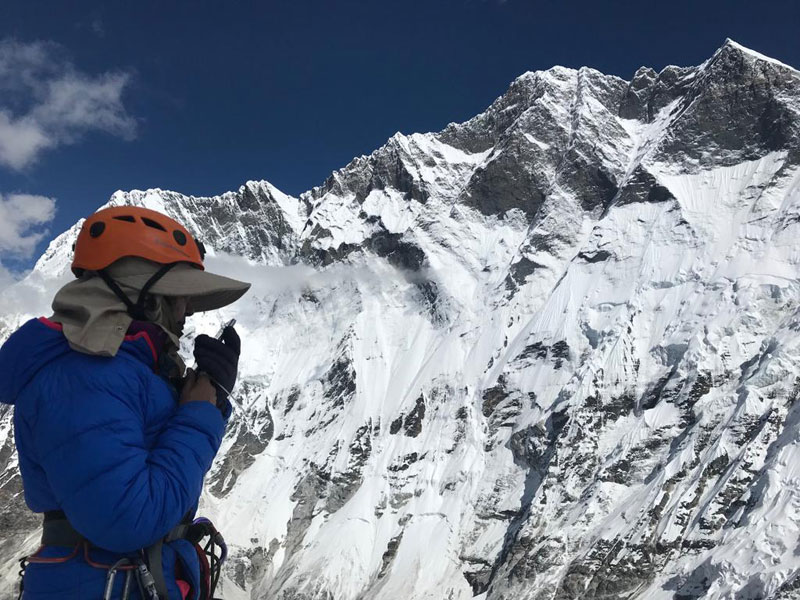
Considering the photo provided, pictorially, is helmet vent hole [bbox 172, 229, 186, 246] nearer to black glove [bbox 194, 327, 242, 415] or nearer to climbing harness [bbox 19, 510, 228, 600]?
black glove [bbox 194, 327, 242, 415]

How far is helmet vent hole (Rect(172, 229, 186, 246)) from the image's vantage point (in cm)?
354

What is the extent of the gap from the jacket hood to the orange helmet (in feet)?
1.44

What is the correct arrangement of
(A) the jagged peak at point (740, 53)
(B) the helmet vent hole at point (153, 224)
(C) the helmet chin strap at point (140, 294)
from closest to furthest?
(C) the helmet chin strap at point (140, 294), (B) the helmet vent hole at point (153, 224), (A) the jagged peak at point (740, 53)

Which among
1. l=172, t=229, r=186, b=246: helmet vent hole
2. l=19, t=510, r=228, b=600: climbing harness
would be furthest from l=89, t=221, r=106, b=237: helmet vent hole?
l=19, t=510, r=228, b=600: climbing harness

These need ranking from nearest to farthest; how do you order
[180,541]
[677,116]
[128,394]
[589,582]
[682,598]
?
1. [128,394]
2. [180,541]
3. [682,598]
4. [589,582]
5. [677,116]

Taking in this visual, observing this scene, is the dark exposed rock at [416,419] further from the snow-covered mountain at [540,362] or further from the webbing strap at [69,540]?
the webbing strap at [69,540]

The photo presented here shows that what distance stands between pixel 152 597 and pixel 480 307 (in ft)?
455

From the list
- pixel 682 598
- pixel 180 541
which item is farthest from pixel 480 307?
pixel 180 541

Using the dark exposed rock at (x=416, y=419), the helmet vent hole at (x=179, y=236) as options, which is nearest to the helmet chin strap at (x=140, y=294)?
the helmet vent hole at (x=179, y=236)

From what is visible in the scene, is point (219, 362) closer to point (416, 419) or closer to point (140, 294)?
point (140, 294)

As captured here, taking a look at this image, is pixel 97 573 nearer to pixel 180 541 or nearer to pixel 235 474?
pixel 180 541

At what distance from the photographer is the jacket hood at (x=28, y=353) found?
293 cm

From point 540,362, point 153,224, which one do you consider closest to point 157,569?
point 153,224

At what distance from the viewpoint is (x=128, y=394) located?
9.72 feet
